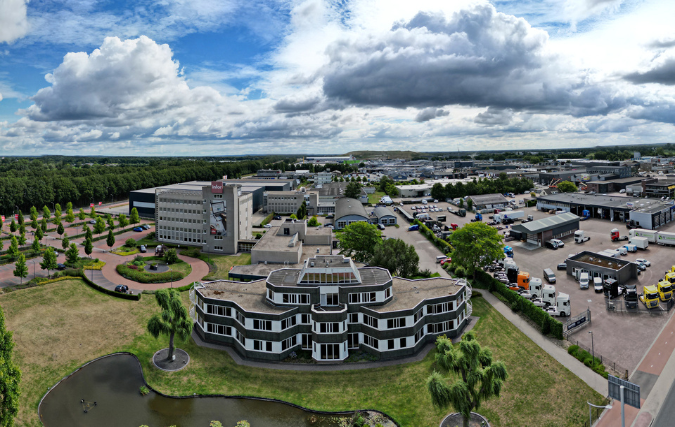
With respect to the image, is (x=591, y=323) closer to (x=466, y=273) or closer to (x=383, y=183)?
(x=466, y=273)

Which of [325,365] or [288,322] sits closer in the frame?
[325,365]

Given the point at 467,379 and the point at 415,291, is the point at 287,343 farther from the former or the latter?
the point at 467,379

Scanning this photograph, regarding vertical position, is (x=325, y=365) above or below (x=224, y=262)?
below

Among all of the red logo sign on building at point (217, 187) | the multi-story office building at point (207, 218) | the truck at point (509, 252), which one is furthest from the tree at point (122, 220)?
the truck at point (509, 252)

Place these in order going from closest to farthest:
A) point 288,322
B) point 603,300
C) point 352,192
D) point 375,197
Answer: point 288,322
point 603,300
point 352,192
point 375,197

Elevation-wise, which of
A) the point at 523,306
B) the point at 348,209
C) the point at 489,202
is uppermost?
the point at 348,209

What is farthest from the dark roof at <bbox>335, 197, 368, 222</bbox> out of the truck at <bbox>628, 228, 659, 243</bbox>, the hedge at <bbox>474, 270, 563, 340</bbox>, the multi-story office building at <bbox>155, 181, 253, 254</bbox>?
the truck at <bbox>628, 228, 659, 243</bbox>

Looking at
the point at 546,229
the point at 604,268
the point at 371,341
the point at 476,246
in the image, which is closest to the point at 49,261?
the point at 371,341
